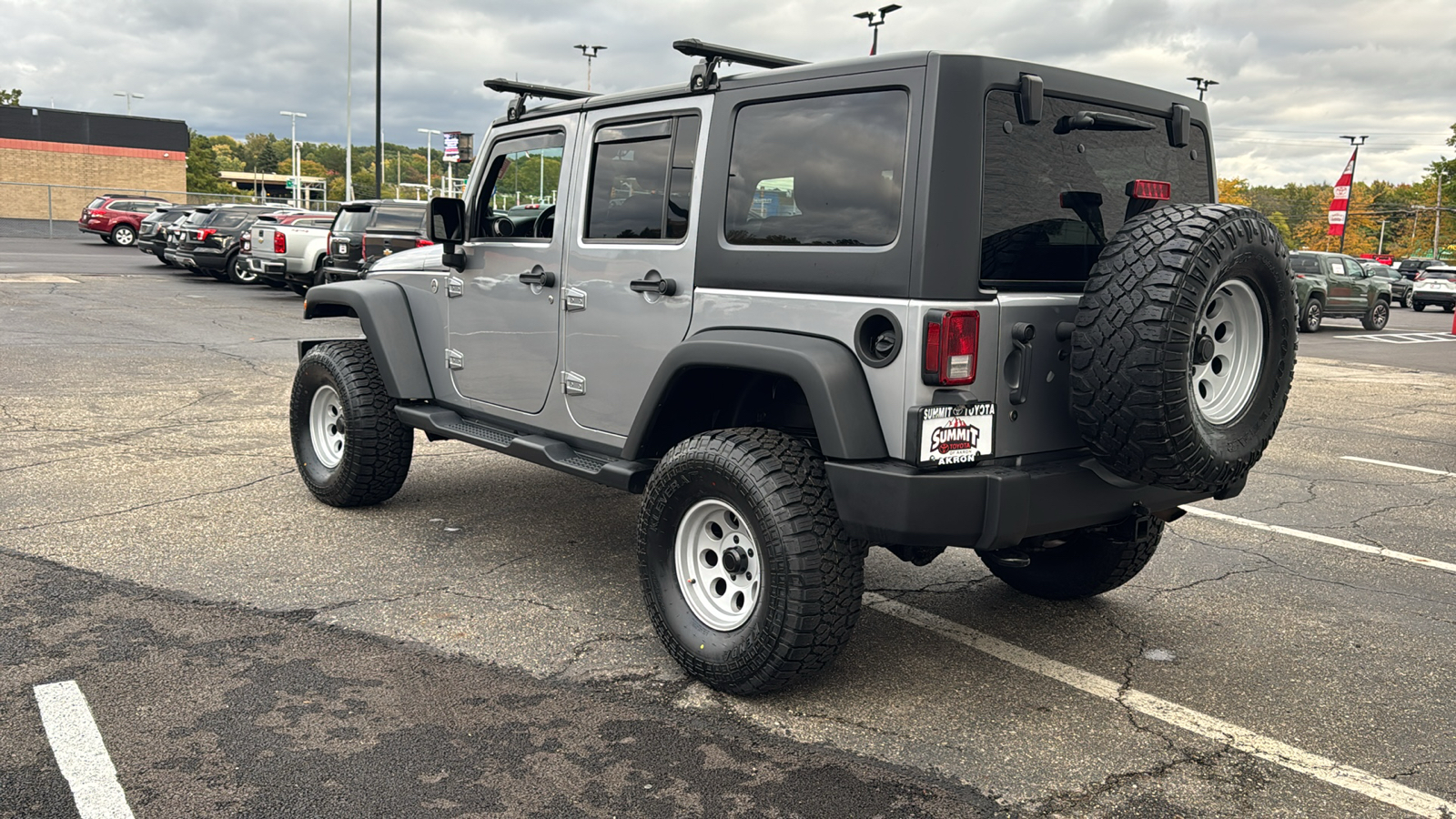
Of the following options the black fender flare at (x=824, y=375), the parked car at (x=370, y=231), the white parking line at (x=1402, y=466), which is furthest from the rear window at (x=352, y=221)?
the black fender flare at (x=824, y=375)

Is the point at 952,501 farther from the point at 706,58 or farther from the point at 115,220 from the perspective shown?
the point at 115,220

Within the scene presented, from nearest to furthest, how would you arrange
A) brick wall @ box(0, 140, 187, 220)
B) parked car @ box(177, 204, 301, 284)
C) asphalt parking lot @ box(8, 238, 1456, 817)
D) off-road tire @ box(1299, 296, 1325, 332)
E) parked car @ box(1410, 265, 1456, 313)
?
asphalt parking lot @ box(8, 238, 1456, 817), parked car @ box(177, 204, 301, 284), off-road tire @ box(1299, 296, 1325, 332), parked car @ box(1410, 265, 1456, 313), brick wall @ box(0, 140, 187, 220)

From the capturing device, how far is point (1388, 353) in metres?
19.5

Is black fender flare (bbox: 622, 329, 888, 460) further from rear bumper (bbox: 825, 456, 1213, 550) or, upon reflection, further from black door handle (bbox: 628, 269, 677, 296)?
black door handle (bbox: 628, 269, 677, 296)

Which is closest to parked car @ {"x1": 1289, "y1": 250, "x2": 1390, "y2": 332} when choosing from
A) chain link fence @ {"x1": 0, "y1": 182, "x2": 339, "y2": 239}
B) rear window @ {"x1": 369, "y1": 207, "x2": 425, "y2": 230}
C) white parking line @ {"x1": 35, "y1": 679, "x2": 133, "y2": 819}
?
rear window @ {"x1": 369, "y1": 207, "x2": 425, "y2": 230}

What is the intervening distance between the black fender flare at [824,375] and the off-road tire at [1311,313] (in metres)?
23.6

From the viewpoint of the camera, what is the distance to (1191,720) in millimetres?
3752

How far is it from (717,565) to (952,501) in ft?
3.22

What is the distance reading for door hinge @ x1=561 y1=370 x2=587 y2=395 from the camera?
474 centimetres

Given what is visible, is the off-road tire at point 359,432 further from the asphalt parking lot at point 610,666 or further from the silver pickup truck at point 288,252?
the silver pickup truck at point 288,252

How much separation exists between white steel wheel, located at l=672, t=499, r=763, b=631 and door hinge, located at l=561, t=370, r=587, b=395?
1026 mm

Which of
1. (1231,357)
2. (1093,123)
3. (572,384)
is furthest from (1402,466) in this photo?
(572,384)

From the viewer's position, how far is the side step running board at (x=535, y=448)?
4.35 m

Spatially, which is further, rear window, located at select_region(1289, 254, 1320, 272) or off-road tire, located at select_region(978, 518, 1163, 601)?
rear window, located at select_region(1289, 254, 1320, 272)
